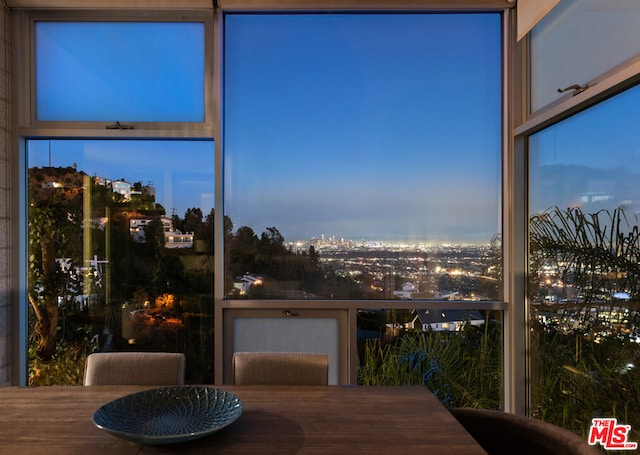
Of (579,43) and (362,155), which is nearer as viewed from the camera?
(579,43)

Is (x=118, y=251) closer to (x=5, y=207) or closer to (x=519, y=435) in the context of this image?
(x=5, y=207)

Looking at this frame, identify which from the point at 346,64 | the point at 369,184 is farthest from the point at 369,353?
the point at 346,64

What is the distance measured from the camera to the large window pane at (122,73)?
279 centimetres

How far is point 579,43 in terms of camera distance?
2102 millimetres

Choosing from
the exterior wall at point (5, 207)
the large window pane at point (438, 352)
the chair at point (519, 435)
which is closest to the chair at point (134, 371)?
the chair at point (519, 435)

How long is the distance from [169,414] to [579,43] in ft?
8.36

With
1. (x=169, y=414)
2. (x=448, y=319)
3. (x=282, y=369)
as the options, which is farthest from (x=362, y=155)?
(x=169, y=414)

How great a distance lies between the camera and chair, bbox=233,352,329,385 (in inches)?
68.3

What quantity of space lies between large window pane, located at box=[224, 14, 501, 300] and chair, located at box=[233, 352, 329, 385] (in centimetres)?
103

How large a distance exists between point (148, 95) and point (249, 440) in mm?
2442

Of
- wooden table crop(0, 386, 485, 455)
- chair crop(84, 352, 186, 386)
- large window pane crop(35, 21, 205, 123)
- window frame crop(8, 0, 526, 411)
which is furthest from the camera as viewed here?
large window pane crop(35, 21, 205, 123)

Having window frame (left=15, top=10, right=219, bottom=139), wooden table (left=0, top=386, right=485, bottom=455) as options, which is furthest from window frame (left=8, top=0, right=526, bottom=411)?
wooden table (left=0, top=386, right=485, bottom=455)

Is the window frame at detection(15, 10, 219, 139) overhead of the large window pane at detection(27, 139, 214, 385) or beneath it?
overhead

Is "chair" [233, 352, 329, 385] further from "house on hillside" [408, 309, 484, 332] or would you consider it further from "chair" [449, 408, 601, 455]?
"house on hillside" [408, 309, 484, 332]
